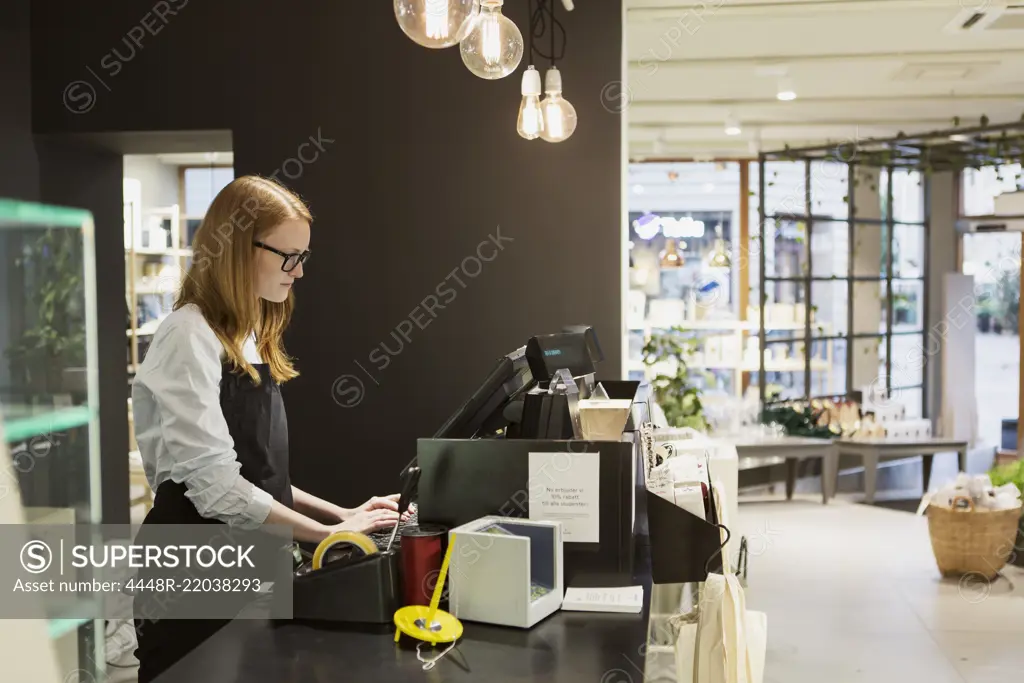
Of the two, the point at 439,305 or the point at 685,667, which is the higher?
the point at 439,305

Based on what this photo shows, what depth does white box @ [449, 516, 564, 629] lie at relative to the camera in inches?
67.5

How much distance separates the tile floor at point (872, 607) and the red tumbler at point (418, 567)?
2.56 meters

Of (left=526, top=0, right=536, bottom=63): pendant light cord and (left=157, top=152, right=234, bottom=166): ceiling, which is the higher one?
(left=157, top=152, right=234, bottom=166): ceiling

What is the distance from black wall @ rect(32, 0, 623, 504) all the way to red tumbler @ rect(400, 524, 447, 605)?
2.10 m

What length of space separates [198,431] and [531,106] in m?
1.50

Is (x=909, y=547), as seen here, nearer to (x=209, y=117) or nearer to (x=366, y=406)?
(x=366, y=406)

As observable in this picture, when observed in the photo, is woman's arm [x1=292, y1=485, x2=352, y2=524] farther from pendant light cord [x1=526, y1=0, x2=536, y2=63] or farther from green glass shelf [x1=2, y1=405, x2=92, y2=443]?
pendant light cord [x1=526, y1=0, x2=536, y2=63]

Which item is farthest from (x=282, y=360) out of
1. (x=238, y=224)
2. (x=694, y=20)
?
(x=694, y=20)

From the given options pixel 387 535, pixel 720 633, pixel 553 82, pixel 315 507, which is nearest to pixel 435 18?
pixel 387 535

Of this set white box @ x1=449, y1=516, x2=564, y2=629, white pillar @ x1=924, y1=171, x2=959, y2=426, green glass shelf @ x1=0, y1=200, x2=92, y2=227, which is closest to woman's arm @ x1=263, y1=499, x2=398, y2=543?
white box @ x1=449, y1=516, x2=564, y2=629

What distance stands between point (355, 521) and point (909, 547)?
5.01 meters

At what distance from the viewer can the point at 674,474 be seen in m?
2.34

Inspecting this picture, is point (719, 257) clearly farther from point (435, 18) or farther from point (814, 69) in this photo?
point (435, 18)

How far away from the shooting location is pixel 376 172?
3.90 meters
